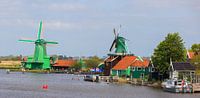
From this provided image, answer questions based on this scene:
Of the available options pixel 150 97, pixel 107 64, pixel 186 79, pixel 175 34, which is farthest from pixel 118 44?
pixel 150 97

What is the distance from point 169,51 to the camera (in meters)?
90.7

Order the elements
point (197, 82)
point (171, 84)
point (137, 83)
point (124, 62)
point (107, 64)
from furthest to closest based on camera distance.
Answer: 1. point (107, 64)
2. point (124, 62)
3. point (137, 83)
4. point (197, 82)
5. point (171, 84)

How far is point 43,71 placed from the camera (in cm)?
17712

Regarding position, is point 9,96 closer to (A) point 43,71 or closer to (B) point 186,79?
(B) point 186,79

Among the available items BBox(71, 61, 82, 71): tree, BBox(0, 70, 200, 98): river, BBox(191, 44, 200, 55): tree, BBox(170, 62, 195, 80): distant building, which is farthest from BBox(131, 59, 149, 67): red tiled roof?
BBox(71, 61, 82, 71): tree

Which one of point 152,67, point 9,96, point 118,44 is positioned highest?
point 118,44

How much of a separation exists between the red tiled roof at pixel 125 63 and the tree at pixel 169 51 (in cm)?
2156

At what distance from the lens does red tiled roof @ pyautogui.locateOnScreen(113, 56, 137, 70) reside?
371 feet

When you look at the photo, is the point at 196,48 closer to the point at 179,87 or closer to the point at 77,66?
the point at 179,87

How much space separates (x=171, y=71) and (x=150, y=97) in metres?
22.3

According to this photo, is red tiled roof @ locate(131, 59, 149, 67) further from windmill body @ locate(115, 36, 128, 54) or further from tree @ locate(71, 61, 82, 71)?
tree @ locate(71, 61, 82, 71)

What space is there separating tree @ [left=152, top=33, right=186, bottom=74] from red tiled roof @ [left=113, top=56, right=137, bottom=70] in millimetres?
21561

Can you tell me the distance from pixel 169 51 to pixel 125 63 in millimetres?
25784

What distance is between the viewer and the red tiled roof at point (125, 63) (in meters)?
113
